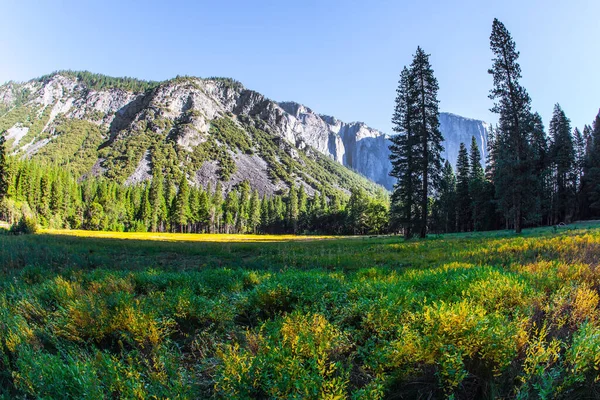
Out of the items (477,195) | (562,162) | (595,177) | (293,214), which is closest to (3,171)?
(293,214)


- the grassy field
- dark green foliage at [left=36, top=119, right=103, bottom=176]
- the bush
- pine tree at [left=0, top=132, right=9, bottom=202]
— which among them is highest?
dark green foliage at [left=36, top=119, right=103, bottom=176]

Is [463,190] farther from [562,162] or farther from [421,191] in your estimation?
[421,191]

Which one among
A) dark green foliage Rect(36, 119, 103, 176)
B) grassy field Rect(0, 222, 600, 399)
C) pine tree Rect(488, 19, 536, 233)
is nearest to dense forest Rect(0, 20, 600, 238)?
pine tree Rect(488, 19, 536, 233)

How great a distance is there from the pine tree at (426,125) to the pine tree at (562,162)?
35.0 meters

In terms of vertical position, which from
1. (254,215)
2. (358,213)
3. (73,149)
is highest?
(73,149)

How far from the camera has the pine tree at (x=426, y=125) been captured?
80.7 feet

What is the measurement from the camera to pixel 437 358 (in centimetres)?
239

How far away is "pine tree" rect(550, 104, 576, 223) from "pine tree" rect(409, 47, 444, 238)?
115 ft

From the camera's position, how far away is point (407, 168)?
26.2 m

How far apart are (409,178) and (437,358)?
82.3 feet

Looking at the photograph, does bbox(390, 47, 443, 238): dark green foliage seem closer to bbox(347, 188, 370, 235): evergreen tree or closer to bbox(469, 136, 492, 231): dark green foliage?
bbox(469, 136, 492, 231): dark green foliage

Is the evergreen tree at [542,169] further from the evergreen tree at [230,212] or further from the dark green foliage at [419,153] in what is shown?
the evergreen tree at [230,212]

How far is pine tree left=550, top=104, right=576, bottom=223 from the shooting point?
47.4 meters

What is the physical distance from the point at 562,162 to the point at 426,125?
38.6 meters
